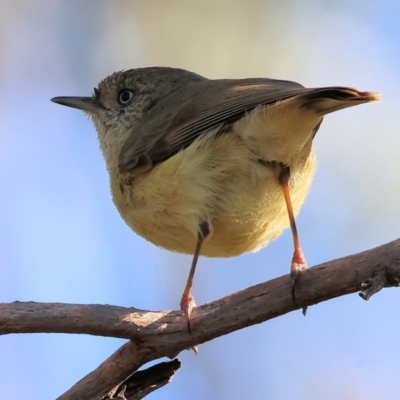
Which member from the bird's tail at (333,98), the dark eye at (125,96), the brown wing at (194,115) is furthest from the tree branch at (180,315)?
the dark eye at (125,96)

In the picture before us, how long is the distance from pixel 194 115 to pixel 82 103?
1.46 m

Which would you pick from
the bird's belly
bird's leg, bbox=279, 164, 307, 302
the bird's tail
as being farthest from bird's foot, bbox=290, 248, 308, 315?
the bird's tail

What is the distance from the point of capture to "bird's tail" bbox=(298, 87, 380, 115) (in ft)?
10.00

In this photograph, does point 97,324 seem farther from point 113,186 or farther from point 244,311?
point 113,186

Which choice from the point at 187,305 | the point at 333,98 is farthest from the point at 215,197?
Answer: the point at 333,98

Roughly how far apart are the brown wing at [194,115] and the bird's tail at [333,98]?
6 cm

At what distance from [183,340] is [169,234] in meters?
0.92

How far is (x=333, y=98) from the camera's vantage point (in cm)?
317

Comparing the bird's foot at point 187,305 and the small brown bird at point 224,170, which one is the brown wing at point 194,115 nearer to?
the small brown bird at point 224,170

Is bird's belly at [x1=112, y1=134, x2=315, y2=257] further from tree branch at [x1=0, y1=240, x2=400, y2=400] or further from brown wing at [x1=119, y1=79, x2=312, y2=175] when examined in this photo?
tree branch at [x1=0, y1=240, x2=400, y2=400]

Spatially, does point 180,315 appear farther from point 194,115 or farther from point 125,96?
point 125,96

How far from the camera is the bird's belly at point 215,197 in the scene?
3.77 m

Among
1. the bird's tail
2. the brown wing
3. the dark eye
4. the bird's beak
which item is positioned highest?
the bird's beak

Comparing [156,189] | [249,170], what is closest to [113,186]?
[156,189]
